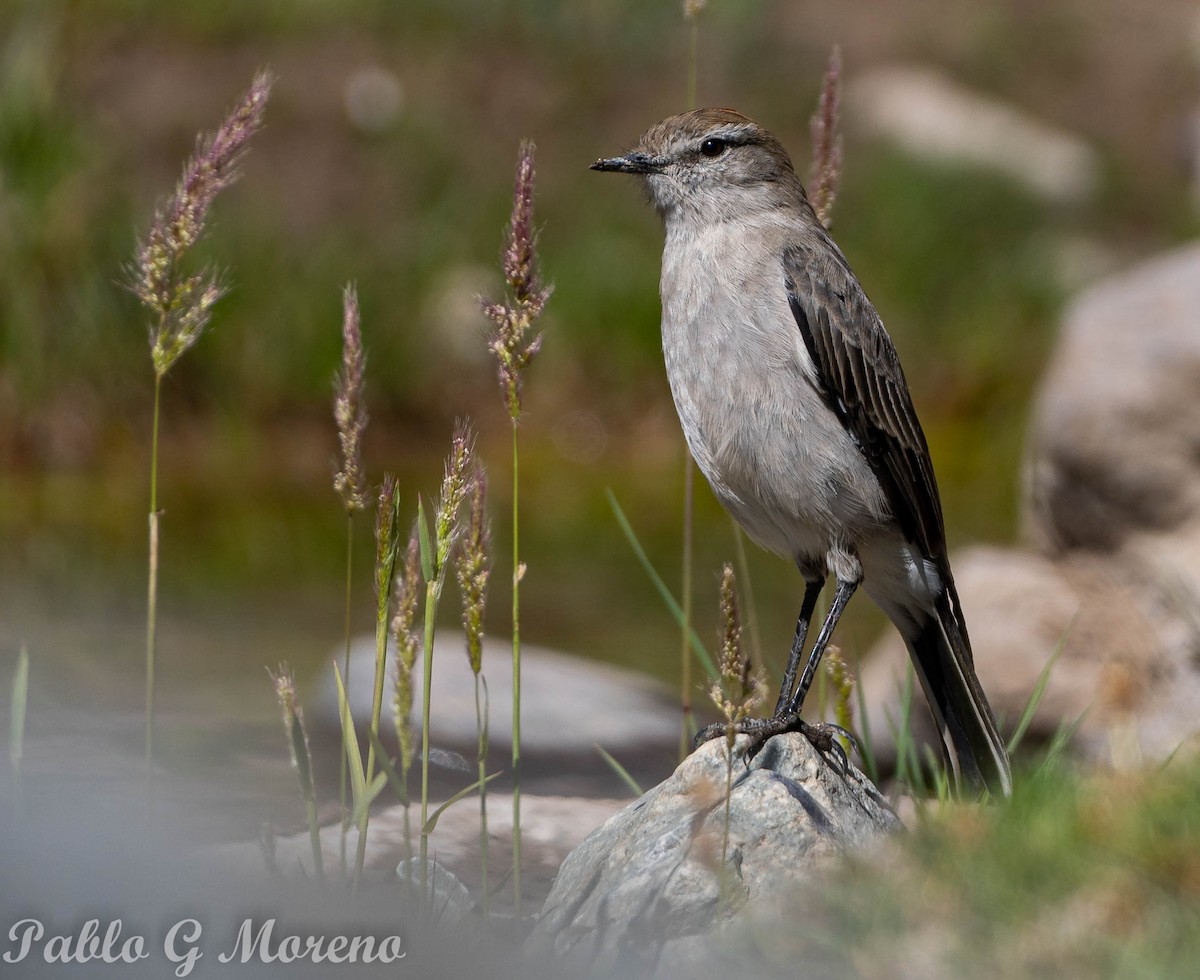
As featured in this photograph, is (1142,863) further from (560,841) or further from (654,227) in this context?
(654,227)

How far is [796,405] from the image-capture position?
177 inches

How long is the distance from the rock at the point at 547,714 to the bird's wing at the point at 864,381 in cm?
201

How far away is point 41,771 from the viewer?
4.96 metres

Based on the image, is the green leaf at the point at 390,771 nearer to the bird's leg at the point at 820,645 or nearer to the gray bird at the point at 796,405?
the gray bird at the point at 796,405

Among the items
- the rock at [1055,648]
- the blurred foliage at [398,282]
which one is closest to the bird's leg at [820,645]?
the rock at [1055,648]

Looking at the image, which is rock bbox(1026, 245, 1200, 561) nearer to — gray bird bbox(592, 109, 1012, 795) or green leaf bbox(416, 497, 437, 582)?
gray bird bbox(592, 109, 1012, 795)

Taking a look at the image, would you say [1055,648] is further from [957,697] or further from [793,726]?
[793,726]

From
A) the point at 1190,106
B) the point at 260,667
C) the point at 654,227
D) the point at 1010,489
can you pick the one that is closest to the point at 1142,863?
the point at 260,667

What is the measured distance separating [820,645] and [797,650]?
0.29 ft

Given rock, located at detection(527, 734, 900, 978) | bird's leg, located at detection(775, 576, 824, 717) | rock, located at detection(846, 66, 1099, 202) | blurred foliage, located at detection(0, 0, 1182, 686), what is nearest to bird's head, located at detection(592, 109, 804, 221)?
bird's leg, located at detection(775, 576, 824, 717)

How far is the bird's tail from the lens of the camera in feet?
15.3

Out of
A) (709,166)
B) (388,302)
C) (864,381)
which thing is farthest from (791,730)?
(388,302)

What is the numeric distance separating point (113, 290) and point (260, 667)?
4.56 m

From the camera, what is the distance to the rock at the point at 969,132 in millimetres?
15641
